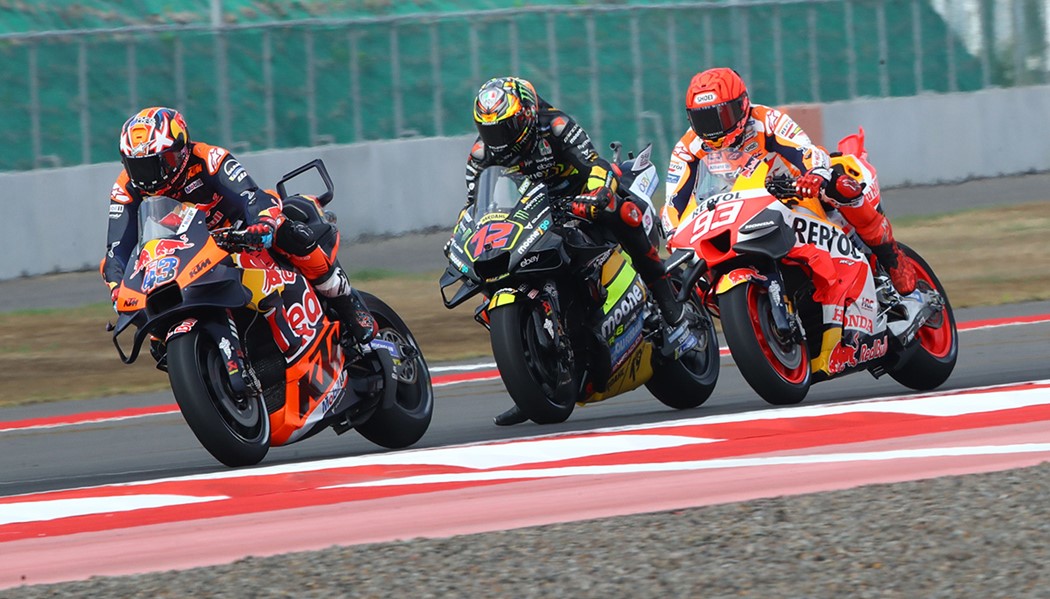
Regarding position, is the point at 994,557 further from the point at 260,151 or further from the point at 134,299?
the point at 260,151

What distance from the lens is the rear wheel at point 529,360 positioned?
8570mm

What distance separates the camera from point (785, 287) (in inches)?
368

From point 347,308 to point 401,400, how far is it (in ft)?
1.75

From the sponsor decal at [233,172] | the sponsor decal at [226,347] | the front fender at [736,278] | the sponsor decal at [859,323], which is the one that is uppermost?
the sponsor decal at [233,172]

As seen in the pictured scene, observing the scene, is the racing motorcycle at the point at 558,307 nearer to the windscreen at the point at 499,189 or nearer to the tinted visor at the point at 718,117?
the windscreen at the point at 499,189

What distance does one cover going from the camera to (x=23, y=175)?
18188 mm

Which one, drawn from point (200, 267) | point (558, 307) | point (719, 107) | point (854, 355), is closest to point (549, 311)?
point (558, 307)

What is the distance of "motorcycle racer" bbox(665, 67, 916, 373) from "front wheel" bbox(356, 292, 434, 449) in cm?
151

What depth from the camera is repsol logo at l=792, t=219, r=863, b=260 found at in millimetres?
9234

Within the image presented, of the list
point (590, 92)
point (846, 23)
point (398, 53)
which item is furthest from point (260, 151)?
point (846, 23)

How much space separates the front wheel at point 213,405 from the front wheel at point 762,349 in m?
2.20

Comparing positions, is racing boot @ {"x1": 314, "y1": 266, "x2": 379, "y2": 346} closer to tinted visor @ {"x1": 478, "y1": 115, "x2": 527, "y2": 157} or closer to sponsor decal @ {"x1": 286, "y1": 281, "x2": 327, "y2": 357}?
sponsor decal @ {"x1": 286, "y1": 281, "x2": 327, "y2": 357}

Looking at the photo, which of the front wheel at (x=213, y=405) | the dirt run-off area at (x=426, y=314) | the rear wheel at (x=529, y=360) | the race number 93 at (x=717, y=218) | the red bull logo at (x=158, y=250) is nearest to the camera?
the front wheel at (x=213, y=405)

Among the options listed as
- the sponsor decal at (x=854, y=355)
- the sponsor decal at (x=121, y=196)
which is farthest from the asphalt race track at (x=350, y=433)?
the sponsor decal at (x=121, y=196)
